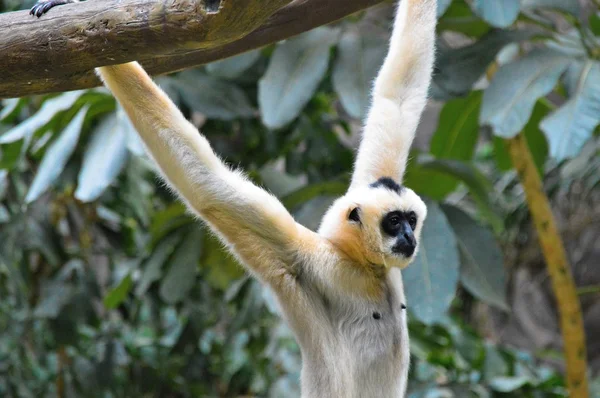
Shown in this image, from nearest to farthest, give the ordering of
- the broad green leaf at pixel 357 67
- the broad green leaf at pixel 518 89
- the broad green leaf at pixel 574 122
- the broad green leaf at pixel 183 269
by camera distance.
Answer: the broad green leaf at pixel 574 122
the broad green leaf at pixel 518 89
the broad green leaf at pixel 357 67
the broad green leaf at pixel 183 269

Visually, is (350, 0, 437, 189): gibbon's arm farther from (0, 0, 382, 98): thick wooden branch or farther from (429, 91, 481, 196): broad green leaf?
(429, 91, 481, 196): broad green leaf

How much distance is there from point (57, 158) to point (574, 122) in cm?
273

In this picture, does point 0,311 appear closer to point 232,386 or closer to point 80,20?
point 232,386

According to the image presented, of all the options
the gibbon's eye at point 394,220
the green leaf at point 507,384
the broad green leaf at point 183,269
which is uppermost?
the gibbon's eye at point 394,220

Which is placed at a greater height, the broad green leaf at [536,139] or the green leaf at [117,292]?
the broad green leaf at [536,139]

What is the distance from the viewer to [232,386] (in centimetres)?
→ 636

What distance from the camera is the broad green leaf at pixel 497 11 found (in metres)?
3.56

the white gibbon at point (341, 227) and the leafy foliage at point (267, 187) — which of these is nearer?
the white gibbon at point (341, 227)

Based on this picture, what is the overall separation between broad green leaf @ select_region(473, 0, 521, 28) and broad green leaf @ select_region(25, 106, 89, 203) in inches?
88.5

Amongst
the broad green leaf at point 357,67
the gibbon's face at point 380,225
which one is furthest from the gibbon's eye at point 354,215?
the broad green leaf at point 357,67

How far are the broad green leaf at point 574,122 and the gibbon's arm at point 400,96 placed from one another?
30.8 inches

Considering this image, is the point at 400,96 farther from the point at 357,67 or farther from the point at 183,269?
the point at 183,269

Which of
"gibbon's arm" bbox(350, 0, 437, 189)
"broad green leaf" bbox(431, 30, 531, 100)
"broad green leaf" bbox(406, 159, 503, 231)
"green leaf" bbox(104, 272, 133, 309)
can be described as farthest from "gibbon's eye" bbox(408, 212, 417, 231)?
"green leaf" bbox(104, 272, 133, 309)

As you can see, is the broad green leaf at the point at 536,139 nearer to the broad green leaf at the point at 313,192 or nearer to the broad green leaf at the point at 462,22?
the broad green leaf at the point at 462,22
